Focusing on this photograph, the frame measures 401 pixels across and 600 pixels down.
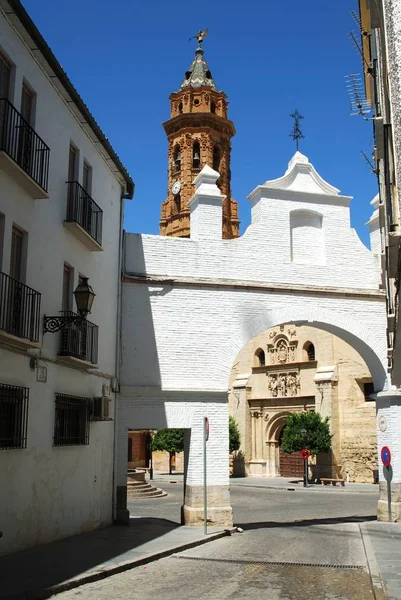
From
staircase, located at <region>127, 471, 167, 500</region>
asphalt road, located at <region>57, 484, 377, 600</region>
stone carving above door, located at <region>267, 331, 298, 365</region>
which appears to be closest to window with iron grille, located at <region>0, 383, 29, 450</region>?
asphalt road, located at <region>57, 484, 377, 600</region>

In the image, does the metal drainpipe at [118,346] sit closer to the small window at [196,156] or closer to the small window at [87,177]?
the small window at [87,177]

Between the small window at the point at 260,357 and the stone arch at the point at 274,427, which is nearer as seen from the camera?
the stone arch at the point at 274,427

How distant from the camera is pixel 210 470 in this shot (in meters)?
15.3

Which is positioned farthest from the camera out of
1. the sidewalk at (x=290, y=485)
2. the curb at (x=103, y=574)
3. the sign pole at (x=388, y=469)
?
the sidewalk at (x=290, y=485)

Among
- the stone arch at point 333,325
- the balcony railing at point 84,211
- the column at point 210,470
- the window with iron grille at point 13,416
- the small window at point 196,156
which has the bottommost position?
the column at point 210,470

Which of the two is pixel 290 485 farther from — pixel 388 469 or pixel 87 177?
pixel 87 177

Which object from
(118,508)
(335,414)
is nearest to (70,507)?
(118,508)

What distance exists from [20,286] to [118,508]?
6944mm

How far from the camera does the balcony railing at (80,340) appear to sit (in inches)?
482

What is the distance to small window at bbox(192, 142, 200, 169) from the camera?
5231 cm

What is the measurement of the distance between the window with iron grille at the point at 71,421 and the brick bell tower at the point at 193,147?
38.2 metres

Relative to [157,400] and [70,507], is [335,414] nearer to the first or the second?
[157,400]

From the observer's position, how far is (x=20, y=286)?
407 inches

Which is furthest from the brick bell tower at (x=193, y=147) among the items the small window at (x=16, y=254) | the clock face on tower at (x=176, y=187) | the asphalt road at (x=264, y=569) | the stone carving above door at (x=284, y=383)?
the small window at (x=16, y=254)
